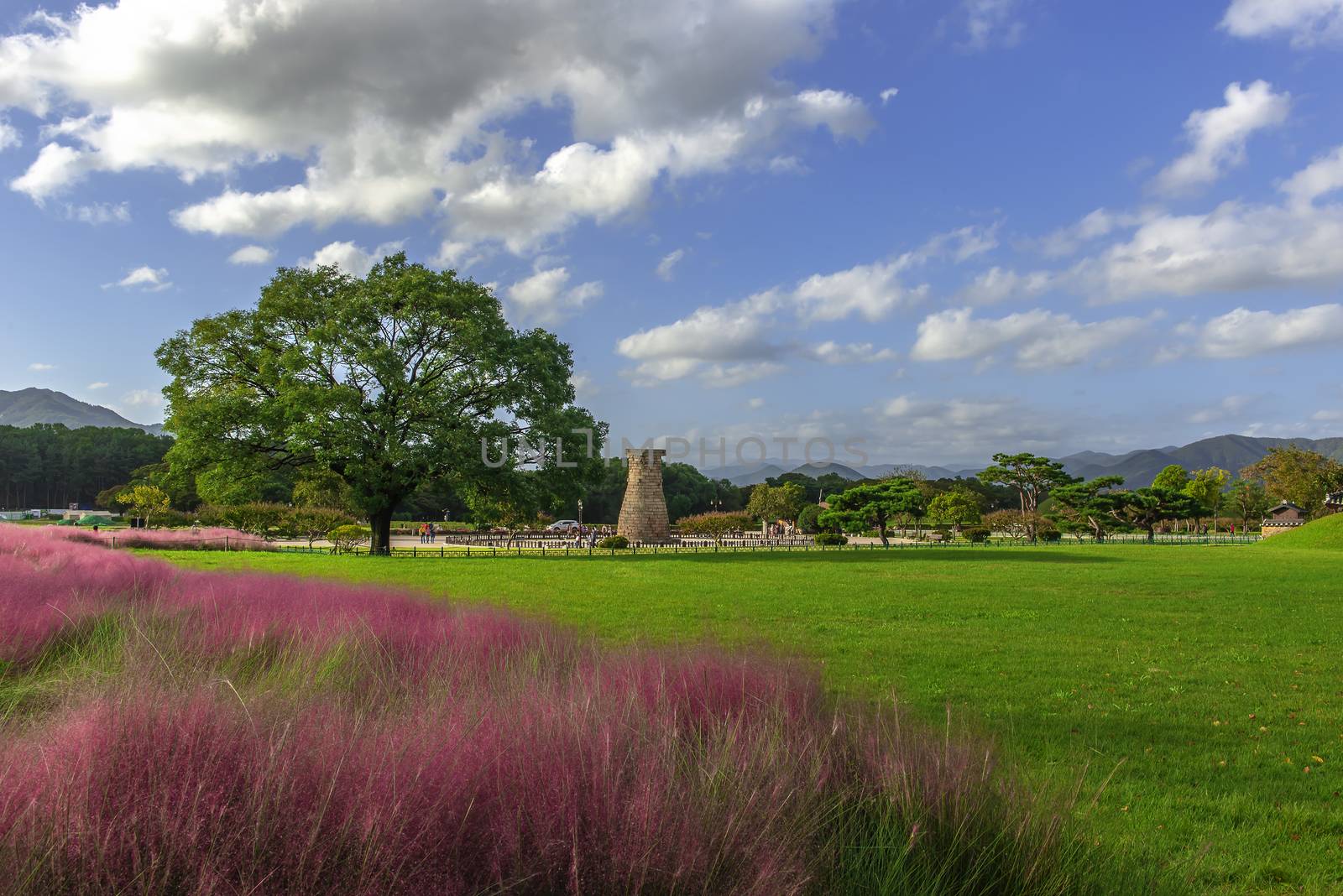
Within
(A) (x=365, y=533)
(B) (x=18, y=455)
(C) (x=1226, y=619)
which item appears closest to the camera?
(C) (x=1226, y=619)

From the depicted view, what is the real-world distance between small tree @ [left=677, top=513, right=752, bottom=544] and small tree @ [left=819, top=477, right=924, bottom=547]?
674cm

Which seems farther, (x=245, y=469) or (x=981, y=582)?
(x=245, y=469)

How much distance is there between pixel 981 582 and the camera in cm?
1952

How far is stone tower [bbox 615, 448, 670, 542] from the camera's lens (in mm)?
45719

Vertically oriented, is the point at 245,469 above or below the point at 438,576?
above

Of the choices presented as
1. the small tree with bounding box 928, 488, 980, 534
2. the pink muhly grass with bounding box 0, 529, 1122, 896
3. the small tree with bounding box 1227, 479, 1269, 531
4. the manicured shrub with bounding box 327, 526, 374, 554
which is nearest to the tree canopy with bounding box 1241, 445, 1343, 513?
the small tree with bounding box 1227, 479, 1269, 531

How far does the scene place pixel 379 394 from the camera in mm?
27906

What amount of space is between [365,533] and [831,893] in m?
41.4

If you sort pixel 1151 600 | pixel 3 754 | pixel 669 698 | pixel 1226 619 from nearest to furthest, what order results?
pixel 3 754 < pixel 669 698 < pixel 1226 619 < pixel 1151 600

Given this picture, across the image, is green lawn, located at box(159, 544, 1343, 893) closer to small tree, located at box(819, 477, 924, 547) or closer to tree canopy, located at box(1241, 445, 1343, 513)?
small tree, located at box(819, 477, 924, 547)

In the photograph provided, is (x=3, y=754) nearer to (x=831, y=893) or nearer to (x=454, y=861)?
(x=454, y=861)

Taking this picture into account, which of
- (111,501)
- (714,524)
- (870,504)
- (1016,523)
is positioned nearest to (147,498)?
(111,501)

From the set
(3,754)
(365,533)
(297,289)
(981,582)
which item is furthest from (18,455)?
(3,754)

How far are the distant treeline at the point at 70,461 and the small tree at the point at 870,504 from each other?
69.5 meters
